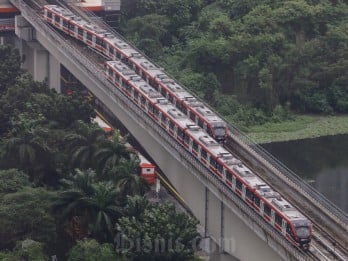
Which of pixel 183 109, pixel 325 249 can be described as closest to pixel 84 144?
pixel 183 109

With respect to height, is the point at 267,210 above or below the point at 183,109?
below

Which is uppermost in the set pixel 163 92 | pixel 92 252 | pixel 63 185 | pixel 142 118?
pixel 163 92

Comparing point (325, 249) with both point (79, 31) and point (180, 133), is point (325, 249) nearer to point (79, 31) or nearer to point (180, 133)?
point (180, 133)

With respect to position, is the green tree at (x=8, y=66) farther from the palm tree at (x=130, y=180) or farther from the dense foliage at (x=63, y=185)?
the palm tree at (x=130, y=180)

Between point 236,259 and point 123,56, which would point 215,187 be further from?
point 123,56

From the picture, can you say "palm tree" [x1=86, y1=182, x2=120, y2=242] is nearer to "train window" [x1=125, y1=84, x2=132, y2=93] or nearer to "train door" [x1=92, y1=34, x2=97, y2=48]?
"train window" [x1=125, y1=84, x2=132, y2=93]

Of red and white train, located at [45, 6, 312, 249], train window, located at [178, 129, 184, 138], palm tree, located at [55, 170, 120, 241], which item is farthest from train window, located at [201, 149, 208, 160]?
palm tree, located at [55, 170, 120, 241]

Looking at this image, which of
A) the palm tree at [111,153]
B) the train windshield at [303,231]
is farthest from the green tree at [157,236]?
the palm tree at [111,153]
